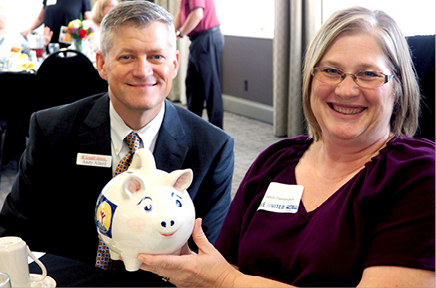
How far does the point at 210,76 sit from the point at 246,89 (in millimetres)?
1408

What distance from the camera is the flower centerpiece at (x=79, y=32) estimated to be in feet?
15.2

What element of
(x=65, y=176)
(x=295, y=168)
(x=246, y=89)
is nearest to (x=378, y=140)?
(x=295, y=168)

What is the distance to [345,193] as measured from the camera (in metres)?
1.28

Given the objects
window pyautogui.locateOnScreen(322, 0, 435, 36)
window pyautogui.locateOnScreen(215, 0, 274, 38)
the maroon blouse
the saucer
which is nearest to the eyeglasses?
the maroon blouse

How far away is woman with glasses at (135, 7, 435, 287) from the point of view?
1.13m

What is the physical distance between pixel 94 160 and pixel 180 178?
729 millimetres

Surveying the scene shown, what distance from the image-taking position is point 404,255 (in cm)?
110

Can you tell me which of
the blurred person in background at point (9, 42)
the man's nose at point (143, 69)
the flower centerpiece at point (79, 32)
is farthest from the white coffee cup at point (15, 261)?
the flower centerpiece at point (79, 32)

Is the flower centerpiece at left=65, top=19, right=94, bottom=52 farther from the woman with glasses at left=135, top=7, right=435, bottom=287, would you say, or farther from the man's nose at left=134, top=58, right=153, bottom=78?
the woman with glasses at left=135, top=7, right=435, bottom=287

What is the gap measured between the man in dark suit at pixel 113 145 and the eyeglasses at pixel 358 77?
0.60 meters

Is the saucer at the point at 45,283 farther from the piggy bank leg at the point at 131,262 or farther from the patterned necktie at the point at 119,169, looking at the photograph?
the patterned necktie at the point at 119,169

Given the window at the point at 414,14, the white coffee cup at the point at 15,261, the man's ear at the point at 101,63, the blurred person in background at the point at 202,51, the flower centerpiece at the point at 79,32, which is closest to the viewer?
the white coffee cup at the point at 15,261

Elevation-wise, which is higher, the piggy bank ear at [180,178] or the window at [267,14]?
the window at [267,14]

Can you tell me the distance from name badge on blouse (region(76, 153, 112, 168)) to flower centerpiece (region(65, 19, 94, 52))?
309 centimetres
